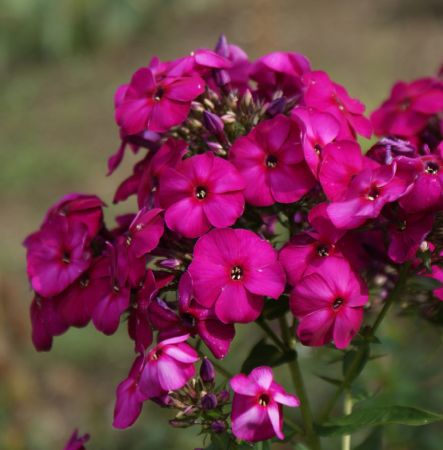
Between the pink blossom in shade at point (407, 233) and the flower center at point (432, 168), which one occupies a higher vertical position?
the flower center at point (432, 168)

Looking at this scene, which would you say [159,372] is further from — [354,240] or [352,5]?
[352,5]

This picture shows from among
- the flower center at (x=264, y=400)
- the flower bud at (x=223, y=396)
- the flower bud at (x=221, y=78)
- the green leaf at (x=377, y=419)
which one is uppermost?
the flower bud at (x=221, y=78)

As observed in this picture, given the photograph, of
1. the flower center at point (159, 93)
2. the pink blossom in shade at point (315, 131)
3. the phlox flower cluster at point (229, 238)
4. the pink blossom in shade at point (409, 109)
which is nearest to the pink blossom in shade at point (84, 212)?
the phlox flower cluster at point (229, 238)

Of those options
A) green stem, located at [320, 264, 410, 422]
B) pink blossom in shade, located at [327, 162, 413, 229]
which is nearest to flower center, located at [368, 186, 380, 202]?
pink blossom in shade, located at [327, 162, 413, 229]

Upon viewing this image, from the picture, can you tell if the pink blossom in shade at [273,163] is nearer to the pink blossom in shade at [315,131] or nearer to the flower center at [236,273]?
the pink blossom in shade at [315,131]

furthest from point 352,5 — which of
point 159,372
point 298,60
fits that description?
point 159,372

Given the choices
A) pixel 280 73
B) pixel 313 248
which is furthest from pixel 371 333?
pixel 280 73
